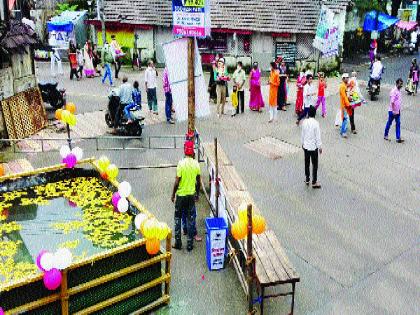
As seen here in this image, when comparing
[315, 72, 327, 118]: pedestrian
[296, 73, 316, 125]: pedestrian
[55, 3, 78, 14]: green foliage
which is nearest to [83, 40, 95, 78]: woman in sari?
[55, 3, 78, 14]: green foliage

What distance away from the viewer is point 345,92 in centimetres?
1482

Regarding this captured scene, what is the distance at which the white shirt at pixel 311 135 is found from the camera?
446 inches

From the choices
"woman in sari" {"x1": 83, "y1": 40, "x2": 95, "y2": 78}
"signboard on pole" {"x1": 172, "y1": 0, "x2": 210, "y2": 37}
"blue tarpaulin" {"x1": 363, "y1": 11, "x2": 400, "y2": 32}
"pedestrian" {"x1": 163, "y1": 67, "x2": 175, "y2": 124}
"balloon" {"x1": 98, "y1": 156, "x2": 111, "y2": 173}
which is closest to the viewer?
"signboard on pole" {"x1": 172, "y1": 0, "x2": 210, "y2": 37}

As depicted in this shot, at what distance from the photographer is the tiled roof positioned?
75.6 ft

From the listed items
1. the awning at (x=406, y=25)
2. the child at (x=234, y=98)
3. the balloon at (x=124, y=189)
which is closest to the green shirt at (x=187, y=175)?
the balloon at (x=124, y=189)

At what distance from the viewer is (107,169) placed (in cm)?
997

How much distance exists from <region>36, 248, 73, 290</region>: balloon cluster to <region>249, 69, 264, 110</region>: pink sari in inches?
478

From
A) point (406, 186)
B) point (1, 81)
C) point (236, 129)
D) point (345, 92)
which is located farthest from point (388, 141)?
point (1, 81)

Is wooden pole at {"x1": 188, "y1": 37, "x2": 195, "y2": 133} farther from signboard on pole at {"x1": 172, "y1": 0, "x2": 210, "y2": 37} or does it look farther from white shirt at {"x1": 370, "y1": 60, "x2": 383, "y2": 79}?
white shirt at {"x1": 370, "y1": 60, "x2": 383, "y2": 79}

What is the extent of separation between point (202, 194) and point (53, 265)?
5679mm

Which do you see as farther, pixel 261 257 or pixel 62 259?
pixel 261 257

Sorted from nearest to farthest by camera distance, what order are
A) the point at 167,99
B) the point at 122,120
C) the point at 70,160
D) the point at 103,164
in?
the point at 103,164
the point at 70,160
the point at 122,120
the point at 167,99

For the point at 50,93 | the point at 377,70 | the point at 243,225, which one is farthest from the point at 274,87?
the point at 243,225

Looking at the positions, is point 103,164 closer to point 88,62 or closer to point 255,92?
point 255,92
